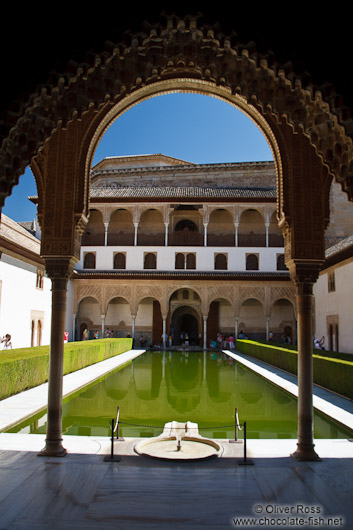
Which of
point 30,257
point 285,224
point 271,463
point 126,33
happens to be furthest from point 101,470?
point 30,257

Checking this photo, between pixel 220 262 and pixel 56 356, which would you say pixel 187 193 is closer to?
pixel 220 262

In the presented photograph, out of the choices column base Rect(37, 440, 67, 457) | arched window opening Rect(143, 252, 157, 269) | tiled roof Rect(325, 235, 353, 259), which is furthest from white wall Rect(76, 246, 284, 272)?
column base Rect(37, 440, 67, 457)

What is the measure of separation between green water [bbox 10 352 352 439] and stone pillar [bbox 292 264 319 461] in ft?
3.57

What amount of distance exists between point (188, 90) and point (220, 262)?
21.1 metres

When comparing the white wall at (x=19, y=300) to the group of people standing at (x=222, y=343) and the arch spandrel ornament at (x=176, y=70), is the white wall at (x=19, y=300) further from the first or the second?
the arch spandrel ornament at (x=176, y=70)

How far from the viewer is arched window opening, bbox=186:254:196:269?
27453 mm

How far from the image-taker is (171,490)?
175 inches

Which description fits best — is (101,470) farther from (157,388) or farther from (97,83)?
(157,388)

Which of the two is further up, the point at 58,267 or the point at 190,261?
the point at 190,261

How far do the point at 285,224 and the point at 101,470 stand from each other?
150 inches

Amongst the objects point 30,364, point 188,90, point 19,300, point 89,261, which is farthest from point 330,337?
point 188,90

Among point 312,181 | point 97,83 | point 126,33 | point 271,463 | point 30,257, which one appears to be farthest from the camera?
point 30,257

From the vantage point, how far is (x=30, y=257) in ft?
65.0

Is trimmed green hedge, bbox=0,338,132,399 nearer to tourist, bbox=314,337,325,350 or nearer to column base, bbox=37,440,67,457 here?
column base, bbox=37,440,67,457
